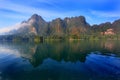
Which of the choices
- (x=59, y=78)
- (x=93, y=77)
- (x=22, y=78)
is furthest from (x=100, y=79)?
(x=22, y=78)

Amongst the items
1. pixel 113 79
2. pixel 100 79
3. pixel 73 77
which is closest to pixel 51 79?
pixel 73 77

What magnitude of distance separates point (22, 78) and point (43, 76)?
3.60 m

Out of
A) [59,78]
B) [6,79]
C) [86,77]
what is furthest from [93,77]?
[6,79]

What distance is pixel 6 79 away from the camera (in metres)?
27.8

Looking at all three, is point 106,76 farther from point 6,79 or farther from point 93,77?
point 6,79

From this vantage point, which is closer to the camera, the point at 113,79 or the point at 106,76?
the point at 113,79

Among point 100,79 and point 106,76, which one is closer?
point 100,79

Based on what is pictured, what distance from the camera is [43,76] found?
98.0 ft

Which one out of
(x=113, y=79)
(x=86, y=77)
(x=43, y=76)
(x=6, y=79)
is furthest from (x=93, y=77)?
(x=6, y=79)

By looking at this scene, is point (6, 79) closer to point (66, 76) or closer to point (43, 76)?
point (43, 76)

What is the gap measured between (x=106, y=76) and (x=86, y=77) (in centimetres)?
380

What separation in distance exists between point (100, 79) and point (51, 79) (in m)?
7.98

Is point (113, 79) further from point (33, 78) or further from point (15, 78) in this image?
point (15, 78)

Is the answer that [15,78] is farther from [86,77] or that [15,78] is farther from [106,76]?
[106,76]
